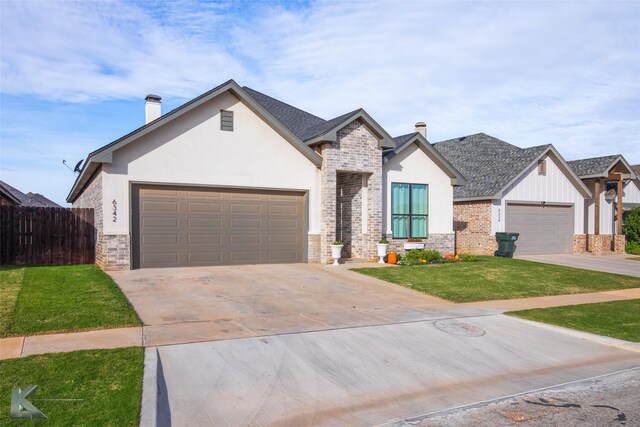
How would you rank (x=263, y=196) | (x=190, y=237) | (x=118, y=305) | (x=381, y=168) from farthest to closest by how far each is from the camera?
(x=381, y=168), (x=263, y=196), (x=190, y=237), (x=118, y=305)

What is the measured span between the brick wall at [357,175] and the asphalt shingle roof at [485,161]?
759 centimetres

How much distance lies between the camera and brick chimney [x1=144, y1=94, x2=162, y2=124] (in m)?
16.5

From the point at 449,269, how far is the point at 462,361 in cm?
938

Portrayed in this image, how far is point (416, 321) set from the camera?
30.7ft

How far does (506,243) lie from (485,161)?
242 inches

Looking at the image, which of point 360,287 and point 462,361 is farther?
point 360,287

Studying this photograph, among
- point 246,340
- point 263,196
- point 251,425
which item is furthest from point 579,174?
point 251,425

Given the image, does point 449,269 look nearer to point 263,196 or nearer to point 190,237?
point 263,196

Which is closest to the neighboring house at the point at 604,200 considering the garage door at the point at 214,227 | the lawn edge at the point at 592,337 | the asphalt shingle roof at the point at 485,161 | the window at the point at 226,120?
the asphalt shingle roof at the point at 485,161

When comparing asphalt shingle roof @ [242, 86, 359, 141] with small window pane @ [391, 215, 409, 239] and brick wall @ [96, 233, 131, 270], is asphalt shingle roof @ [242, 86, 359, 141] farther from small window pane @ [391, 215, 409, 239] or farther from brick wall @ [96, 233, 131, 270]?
brick wall @ [96, 233, 131, 270]

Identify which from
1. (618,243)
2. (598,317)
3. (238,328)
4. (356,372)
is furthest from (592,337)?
(618,243)

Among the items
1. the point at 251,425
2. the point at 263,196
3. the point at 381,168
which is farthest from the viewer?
the point at 381,168

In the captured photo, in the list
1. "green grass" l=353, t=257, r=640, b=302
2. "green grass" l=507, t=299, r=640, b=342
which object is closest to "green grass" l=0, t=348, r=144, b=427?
"green grass" l=507, t=299, r=640, b=342

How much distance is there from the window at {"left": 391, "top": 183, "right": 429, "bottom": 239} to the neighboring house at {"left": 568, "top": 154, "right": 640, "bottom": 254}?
11.7 meters
